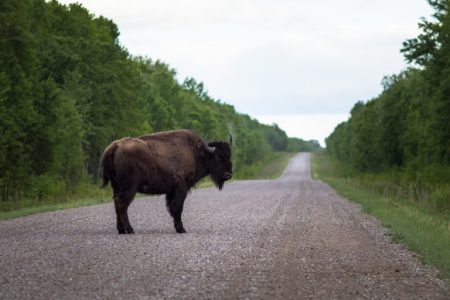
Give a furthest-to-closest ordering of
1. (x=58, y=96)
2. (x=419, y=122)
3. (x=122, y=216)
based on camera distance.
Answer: (x=419, y=122), (x=58, y=96), (x=122, y=216)

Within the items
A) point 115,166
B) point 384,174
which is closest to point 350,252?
point 115,166

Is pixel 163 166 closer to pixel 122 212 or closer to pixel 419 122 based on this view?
pixel 122 212

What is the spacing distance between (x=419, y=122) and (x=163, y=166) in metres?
27.2

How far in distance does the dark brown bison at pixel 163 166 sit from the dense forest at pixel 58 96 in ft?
41.3

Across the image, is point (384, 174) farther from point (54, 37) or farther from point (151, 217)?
point (151, 217)

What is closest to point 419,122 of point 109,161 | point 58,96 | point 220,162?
point 58,96

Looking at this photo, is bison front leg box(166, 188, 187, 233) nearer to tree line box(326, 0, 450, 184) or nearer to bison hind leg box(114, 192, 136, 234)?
bison hind leg box(114, 192, 136, 234)

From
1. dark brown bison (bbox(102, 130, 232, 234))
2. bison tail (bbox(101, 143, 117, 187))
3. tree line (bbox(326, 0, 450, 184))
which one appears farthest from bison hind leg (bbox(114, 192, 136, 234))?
tree line (bbox(326, 0, 450, 184))

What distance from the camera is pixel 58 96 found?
3538cm

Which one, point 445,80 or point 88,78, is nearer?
point 445,80

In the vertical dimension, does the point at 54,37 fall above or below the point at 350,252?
above

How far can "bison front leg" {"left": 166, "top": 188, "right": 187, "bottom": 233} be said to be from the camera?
51.4 feet

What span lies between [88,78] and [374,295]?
38939mm

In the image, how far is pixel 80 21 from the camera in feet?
148
